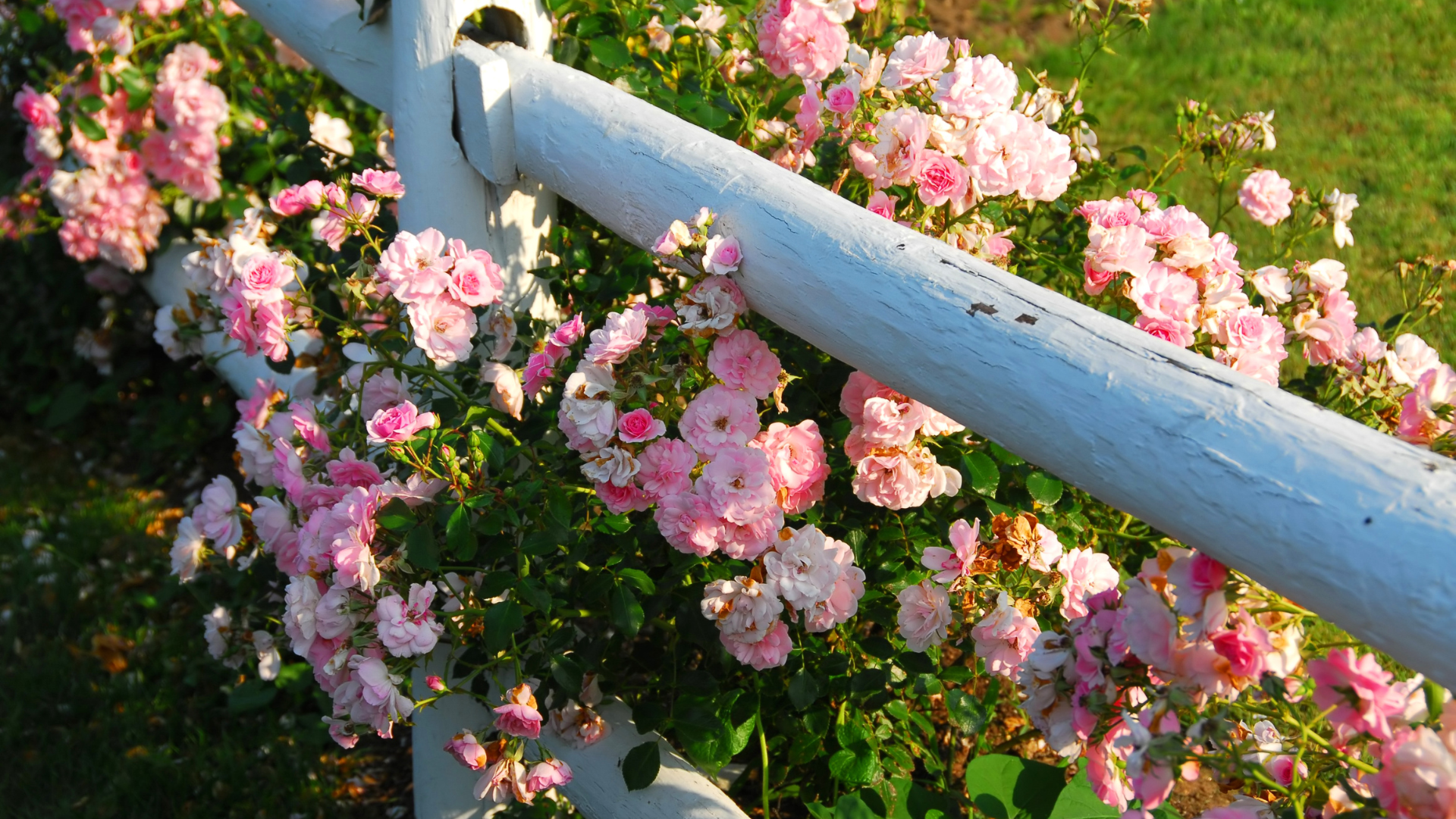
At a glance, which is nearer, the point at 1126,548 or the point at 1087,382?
the point at 1087,382

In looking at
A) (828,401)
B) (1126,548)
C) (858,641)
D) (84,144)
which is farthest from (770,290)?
(84,144)

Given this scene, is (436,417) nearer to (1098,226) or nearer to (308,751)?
(1098,226)

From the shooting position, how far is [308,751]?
243 centimetres

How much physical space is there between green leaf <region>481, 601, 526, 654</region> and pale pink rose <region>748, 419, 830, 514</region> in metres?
0.38

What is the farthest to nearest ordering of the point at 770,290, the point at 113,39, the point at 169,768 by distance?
1. the point at 113,39
2. the point at 169,768
3. the point at 770,290

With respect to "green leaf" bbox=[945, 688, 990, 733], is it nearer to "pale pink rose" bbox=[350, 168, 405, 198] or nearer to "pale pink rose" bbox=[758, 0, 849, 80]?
"pale pink rose" bbox=[758, 0, 849, 80]

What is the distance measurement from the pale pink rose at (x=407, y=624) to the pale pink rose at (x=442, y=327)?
1.06ft

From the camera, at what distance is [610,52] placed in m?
1.85

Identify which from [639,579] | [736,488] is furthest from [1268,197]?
[639,579]

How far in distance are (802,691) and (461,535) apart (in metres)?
0.51

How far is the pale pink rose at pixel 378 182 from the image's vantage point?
5.38 ft

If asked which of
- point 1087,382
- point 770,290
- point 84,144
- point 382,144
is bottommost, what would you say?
point 84,144

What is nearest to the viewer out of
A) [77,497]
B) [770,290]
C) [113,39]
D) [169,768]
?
[770,290]

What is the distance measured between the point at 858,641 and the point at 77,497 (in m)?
2.75
